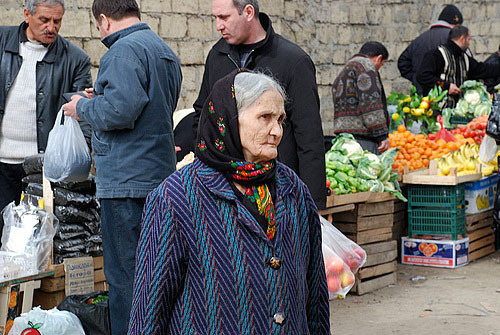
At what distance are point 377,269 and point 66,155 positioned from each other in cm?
321

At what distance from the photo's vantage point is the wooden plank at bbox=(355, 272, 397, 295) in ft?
21.1

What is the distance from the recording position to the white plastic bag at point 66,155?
4.37m

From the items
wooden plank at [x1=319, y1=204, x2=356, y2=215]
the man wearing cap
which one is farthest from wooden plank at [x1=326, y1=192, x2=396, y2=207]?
the man wearing cap

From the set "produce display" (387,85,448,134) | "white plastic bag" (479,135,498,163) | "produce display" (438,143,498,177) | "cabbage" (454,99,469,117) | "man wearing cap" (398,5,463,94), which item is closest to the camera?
"white plastic bag" (479,135,498,163)

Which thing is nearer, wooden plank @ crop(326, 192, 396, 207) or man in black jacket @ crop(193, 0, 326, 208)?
man in black jacket @ crop(193, 0, 326, 208)

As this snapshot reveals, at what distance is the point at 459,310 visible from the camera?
19.6 ft

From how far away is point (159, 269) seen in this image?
92.2 inches

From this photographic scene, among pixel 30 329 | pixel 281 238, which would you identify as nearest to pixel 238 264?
pixel 281 238

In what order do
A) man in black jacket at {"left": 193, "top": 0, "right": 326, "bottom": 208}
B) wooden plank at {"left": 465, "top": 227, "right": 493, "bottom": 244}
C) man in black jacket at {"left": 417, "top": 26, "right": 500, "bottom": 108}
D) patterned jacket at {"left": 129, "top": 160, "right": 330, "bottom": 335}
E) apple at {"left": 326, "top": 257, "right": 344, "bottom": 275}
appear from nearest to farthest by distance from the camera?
patterned jacket at {"left": 129, "top": 160, "right": 330, "bottom": 335}, man in black jacket at {"left": 193, "top": 0, "right": 326, "bottom": 208}, apple at {"left": 326, "top": 257, "right": 344, "bottom": 275}, wooden plank at {"left": 465, "top": 227, "right": 493, "bottom": 244}, man in black jacket at {"left": 417, "top": 26, "right": 500, "bottom": 108}

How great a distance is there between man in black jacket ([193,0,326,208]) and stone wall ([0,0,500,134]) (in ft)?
13.9

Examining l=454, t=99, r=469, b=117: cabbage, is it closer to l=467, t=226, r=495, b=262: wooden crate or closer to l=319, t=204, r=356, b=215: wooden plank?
l=467, t=226, r=495, b=262: wooden crate

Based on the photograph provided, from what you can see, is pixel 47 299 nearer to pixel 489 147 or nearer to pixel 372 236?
pixel 372 236

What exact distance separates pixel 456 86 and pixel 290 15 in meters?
2.70

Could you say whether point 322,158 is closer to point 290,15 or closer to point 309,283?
point 309,283
